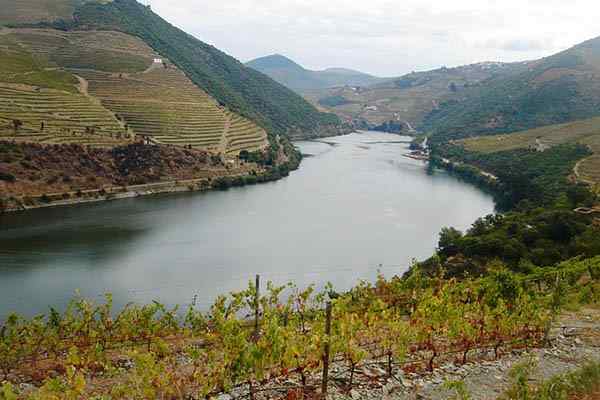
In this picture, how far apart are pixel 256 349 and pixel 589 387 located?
11.9 feet

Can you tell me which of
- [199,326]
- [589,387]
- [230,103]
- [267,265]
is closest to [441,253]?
[267,265]

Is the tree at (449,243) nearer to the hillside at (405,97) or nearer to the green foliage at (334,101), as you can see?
the hillside at (405,97)

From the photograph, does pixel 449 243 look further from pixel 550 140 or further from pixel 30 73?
pixel 30 73

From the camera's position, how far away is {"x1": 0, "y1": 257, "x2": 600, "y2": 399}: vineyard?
5.49 m

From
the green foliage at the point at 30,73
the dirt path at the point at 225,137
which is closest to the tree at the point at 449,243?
the dirt path at the point at 225,137

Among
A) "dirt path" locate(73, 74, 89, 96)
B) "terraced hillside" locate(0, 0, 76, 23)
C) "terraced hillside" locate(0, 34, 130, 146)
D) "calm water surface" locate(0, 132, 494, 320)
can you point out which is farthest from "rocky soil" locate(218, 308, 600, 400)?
"terraced hillside" locate(0, 0, 76, 23)

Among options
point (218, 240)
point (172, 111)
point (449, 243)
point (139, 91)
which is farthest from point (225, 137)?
point (449, 243)

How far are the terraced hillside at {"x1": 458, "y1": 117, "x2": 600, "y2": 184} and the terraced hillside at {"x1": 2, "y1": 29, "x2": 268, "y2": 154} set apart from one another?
94.8ft

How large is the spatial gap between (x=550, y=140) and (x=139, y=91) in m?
46.4

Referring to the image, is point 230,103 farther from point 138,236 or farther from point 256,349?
point 256,349

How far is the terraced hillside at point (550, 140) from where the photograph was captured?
162 ft

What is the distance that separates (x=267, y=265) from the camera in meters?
24.7

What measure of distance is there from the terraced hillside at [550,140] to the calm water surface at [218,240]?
14.2 meters

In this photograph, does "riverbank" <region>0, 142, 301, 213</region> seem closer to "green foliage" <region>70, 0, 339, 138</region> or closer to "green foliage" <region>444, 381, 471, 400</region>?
"green foliage" <region>70, 0, 339, 138</region>
